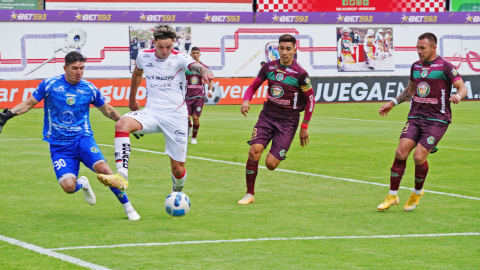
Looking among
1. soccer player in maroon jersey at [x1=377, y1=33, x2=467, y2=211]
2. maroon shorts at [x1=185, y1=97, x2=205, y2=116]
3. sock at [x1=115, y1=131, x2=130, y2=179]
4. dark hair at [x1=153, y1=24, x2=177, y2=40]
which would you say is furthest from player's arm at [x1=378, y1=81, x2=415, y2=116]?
maroon shorts at [x1=185, y1=97, x2=205, y2=116]

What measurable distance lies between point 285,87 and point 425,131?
2024 mm

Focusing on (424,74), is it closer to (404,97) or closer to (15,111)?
(404,97)

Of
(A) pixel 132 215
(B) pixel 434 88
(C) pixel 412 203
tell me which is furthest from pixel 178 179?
(B) pixel 434 88

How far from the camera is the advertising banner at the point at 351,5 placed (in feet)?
126

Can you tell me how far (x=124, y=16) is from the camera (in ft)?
117

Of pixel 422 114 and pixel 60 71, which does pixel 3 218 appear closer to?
pixel 422 114

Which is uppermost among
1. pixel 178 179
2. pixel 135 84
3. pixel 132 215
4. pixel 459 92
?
pixel 135 84

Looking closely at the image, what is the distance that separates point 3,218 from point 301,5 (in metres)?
31.7

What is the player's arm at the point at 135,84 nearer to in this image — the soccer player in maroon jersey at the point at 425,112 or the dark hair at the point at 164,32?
the dark hair at the point at 164,32

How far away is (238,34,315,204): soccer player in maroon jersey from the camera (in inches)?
400

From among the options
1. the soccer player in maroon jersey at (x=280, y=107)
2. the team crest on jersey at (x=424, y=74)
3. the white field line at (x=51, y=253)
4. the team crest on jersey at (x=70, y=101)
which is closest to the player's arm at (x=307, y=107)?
the soccer player in maroon jersey at (x=280, y=107)

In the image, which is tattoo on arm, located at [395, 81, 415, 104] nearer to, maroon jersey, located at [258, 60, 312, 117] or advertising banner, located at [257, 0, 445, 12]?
maroon jersey, located at [258, 60, 312, 117]

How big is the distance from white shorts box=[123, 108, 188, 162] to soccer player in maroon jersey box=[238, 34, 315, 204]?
128 centimetres

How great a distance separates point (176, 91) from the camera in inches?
358
